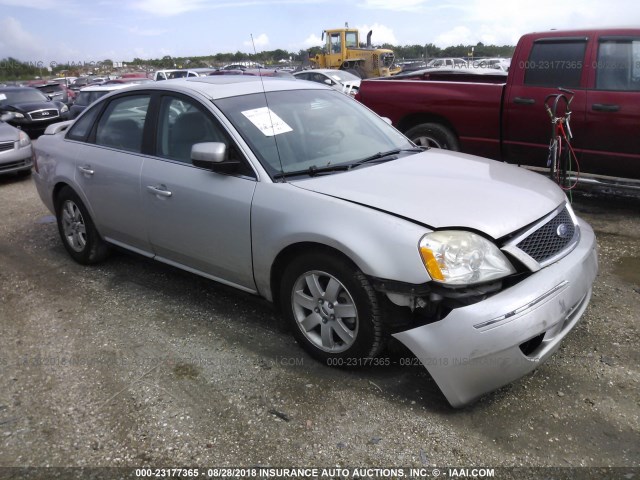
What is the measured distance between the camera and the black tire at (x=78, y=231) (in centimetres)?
480

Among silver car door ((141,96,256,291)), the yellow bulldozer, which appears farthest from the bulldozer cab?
silver car door ((141,96,256,291))

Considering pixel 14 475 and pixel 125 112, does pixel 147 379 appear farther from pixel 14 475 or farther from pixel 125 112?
pixel 125 112

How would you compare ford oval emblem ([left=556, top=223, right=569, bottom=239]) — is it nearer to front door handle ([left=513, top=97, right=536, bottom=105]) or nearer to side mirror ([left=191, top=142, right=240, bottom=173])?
side mirror ([left=191, top=142, right=240, bottom=173])

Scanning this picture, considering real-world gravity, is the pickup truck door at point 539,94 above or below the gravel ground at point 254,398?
above

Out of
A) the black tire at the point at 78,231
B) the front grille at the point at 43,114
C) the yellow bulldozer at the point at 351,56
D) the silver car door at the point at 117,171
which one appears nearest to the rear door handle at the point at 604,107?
the silver car door at the point at 117,171

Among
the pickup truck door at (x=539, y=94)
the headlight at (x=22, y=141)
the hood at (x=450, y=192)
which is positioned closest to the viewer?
the hood at (x=450, y=192)

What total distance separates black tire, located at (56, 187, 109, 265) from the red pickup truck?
12.8ft

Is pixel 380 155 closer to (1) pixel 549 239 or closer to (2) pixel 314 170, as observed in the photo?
(2) pixel 314 170

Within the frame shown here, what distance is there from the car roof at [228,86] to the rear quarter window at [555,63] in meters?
3.04

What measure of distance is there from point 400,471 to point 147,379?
5.13ft

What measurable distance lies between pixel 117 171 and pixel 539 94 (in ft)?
14.8

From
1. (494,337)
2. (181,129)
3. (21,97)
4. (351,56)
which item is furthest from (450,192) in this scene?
(351,56)

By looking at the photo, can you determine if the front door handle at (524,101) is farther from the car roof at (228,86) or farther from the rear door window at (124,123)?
the rear door window at (124,123)

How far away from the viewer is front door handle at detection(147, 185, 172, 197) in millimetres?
3826
